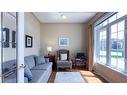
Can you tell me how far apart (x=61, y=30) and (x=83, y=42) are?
136 centimetres

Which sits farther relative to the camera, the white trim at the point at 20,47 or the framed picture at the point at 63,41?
the framed picture at the point at 63,41

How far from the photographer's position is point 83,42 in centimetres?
865

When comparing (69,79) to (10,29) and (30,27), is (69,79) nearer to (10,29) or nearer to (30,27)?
(30,27)

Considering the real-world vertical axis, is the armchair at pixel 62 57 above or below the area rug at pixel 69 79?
above

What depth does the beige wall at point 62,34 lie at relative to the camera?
8609 millimetres

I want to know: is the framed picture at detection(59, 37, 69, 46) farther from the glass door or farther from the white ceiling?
the glass door

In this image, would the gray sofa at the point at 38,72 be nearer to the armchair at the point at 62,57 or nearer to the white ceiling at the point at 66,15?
the armchair at the point at 62,57

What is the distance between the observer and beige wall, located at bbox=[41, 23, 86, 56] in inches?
339

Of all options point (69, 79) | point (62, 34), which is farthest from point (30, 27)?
point (62, 34)

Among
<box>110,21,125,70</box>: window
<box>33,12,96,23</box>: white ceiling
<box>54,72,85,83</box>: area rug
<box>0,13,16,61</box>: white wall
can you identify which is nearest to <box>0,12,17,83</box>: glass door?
<box>0,13,16,61</box>: white wall

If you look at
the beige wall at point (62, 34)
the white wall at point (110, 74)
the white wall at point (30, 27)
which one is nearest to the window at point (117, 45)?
the white wall at point (110, 74)
